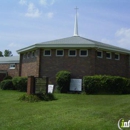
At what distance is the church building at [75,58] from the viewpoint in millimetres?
23375

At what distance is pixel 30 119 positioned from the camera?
8.63 m

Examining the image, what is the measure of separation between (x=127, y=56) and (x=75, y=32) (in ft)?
23.7

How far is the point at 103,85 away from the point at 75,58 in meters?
4.94

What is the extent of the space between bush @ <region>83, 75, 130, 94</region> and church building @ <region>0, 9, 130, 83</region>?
124 inches

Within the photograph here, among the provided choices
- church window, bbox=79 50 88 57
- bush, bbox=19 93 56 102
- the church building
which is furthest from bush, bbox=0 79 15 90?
bush, bbox=19 93 56 102

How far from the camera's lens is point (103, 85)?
786 inches

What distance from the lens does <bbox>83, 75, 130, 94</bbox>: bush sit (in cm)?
2000

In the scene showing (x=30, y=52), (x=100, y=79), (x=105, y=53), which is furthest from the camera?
(x=30, y=52)

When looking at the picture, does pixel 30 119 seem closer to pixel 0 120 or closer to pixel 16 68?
pixel 0 120

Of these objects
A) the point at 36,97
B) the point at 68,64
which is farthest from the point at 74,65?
the point at 36,97

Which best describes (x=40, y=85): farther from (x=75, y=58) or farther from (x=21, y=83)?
(x=75, y=58)

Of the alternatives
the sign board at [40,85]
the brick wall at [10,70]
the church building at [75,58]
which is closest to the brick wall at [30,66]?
the church building at [75,58]

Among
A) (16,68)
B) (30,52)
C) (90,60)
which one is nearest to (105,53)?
(90,60)

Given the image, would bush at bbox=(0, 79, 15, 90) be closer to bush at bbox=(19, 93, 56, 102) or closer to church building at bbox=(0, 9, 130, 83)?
church building at bbox=(0, 9, 130, 83)
